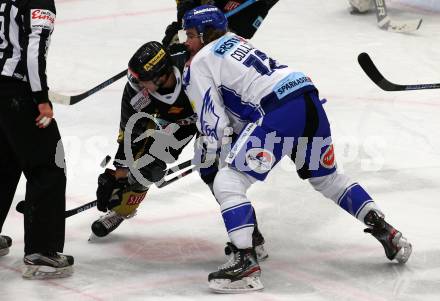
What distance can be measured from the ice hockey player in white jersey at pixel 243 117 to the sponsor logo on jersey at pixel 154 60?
0.13 metres

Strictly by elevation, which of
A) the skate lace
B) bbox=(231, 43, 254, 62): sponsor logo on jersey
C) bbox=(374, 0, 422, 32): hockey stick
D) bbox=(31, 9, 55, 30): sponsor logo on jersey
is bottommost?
bbox=(374, 0, 422, 32): hockey stick

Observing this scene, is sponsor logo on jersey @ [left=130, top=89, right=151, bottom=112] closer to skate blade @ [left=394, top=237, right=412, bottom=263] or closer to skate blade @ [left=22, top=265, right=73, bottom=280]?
skate blade @ [left=22, top=265, right=73, bottom=280]

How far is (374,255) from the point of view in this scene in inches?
166

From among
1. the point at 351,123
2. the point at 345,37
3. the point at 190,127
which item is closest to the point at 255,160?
the point at 190,127

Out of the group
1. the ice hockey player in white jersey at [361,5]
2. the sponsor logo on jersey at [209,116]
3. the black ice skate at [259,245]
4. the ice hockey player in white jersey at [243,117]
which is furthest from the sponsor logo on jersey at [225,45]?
the ice hockey player in white jersey at [361,5]

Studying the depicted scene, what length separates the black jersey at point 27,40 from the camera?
374 cm

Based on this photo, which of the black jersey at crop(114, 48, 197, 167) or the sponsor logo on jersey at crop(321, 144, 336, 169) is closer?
the sponsor logo on jersey at crop(321, 144, 336, 169)

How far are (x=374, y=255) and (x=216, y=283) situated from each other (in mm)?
751

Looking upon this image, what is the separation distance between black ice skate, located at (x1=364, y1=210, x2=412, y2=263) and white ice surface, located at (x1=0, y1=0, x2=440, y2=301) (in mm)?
57

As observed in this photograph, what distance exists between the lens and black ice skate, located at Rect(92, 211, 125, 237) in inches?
176

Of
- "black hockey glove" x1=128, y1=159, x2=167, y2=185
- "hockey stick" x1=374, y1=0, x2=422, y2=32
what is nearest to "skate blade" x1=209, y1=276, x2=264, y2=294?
"black hockey glove" x1=128, y1=159, x2=167, y2=185

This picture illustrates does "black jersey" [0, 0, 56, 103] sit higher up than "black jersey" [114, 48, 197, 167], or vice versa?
"black jersey" [0, 0, 56, 103]

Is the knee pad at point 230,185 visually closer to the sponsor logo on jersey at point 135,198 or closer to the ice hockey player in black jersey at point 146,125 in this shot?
the ice hockey player in black jersey at point 146,125

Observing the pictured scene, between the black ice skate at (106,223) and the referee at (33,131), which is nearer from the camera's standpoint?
the referee at (33,131)
